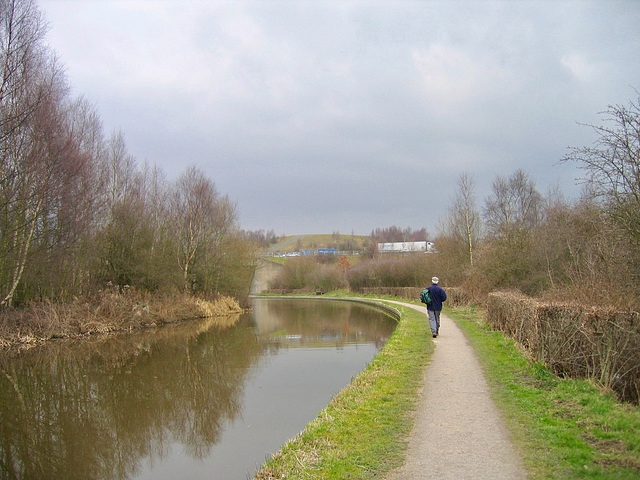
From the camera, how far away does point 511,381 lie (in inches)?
316

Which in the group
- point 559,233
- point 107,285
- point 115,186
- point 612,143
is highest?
point 115,186

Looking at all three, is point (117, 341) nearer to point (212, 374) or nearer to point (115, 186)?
point (212, 374)

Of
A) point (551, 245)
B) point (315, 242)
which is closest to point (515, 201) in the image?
point (551, 245)

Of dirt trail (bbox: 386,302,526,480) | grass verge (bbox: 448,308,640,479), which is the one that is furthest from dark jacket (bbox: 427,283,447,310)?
grass verge (bbox: 448,308,640,479)

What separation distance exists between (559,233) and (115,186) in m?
23.1

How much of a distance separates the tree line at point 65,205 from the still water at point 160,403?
3610 millimetres

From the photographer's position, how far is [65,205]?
18625mm

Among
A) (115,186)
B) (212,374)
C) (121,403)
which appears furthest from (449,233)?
(121,403)

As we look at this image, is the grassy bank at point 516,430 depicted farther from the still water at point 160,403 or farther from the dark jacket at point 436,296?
the dark jacket at point 436,296

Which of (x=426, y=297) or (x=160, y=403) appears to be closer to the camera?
(x=160, y=403)


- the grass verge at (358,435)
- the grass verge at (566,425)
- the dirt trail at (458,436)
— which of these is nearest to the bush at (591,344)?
the grass verge at (566,425)

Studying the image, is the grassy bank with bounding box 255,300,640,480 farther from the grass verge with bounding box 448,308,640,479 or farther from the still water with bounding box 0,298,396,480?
the still water with bounding box 0,298,396,480

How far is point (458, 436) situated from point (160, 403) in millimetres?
6517

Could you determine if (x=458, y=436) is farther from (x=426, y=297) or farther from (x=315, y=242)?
(x=315, y=242)
